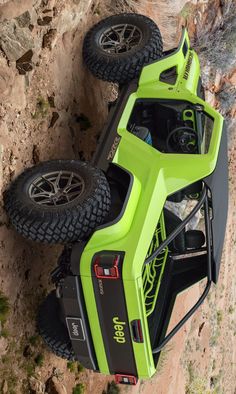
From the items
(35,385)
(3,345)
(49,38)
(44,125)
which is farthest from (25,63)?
(35,385)

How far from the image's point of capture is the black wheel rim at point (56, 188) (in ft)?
19.9

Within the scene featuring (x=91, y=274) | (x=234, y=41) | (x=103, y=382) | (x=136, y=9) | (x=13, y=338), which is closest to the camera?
(x=91, y=274)

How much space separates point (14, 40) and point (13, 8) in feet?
1.09

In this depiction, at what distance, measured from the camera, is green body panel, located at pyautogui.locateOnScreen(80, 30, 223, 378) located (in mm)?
5578

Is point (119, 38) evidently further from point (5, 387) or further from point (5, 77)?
point (5, 387)

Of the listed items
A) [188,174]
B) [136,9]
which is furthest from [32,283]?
[136,9]

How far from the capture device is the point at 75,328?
233 inches

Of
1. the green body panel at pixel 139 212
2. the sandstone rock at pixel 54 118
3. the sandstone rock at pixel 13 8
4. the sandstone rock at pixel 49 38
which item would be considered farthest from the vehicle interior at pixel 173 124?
the sandstone rock at pixel 13 8

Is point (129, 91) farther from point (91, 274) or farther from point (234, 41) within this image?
point (234, 41)

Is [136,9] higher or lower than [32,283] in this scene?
higher

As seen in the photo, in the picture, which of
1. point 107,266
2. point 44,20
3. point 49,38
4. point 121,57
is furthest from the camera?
point 121,57

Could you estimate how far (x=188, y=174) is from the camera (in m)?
6.05

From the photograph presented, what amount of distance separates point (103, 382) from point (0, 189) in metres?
3.73

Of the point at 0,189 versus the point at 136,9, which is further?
the point at 136,9
